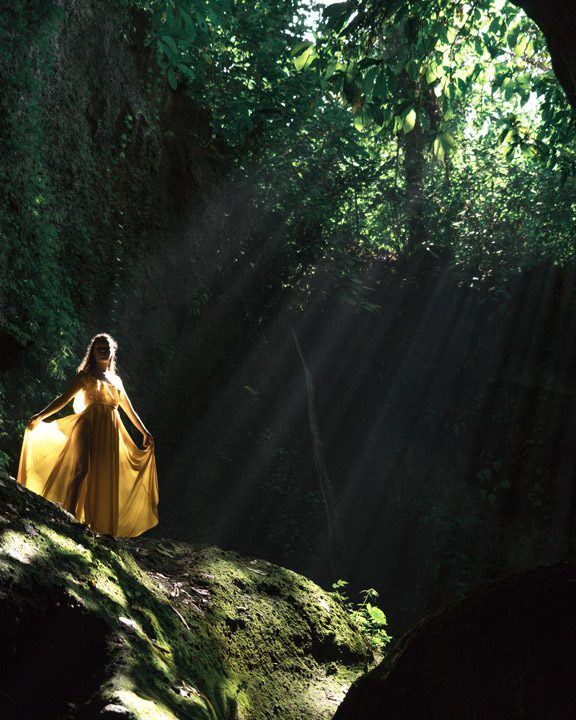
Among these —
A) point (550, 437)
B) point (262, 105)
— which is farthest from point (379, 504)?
point (262, 105)

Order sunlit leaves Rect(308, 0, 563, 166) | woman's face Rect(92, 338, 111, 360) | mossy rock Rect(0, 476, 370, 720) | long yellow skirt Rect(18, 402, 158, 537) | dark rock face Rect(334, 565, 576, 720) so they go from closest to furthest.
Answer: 1. dark rock face Rect(334, 565, 576, 720)
2. mossy rock Rect(0, 476, 370, 720)
3. sunlit leaves Rect(308, 0, 563, 166)
4. long yellow skirt Rect(18, 402, 158, 537)
5. woman's face Rect(92, 338, 111, 360)

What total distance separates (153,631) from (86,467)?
2949mm

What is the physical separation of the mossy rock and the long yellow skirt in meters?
0.63

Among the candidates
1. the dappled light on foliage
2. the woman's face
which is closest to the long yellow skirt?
the dappled light on foliage

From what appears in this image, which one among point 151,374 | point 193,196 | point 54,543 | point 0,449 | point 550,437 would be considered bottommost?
point 54,543

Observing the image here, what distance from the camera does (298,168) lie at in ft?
40.1

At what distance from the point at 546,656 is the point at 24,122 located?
7.70 metres

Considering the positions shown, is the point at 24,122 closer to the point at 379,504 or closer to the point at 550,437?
the point at 379,504

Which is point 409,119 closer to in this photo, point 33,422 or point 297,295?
point 33,422

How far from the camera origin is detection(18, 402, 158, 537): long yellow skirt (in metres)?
5.64

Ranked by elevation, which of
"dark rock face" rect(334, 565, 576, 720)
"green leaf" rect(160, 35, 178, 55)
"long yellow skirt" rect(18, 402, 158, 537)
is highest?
"green leaf" rect(160, 35, 178, 55)

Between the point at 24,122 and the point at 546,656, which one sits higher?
the point at 24,122

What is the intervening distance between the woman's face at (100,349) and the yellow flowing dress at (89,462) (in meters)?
0.20

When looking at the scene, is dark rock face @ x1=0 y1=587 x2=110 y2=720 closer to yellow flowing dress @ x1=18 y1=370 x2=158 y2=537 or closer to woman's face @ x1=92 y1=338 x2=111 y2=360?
yellow flowing dress @ x1=18 y1=370 x2=158 y2=537
